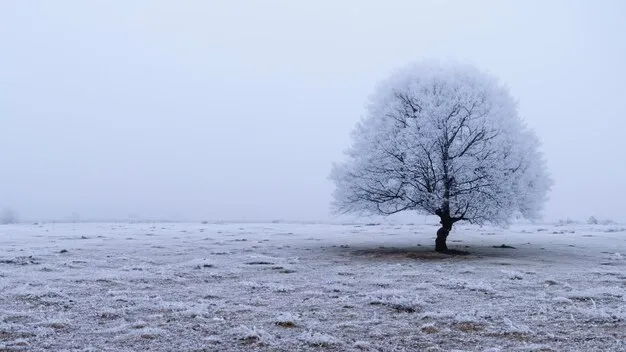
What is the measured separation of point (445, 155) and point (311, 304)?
673 inches

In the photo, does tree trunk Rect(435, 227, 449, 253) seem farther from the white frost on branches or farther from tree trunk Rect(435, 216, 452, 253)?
the white frost on branches

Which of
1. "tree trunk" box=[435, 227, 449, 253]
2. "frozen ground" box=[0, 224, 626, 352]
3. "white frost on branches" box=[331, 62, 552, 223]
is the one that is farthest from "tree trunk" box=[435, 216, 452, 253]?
"frozen ground" box=[0, 224, 626, 352]

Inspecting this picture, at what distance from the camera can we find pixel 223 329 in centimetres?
1244

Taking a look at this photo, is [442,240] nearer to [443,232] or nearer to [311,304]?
[443,232]

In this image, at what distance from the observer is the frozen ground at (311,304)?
37.4ft

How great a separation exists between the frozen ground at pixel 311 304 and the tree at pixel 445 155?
395cm

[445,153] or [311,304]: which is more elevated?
[445,153]

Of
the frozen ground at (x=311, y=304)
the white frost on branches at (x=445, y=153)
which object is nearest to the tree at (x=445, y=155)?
the white frost on branches at (x=445, y=153)

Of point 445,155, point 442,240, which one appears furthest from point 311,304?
point 442,240

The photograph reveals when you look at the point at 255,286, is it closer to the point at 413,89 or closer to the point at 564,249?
the point at 413,89

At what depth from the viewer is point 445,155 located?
97.3ft

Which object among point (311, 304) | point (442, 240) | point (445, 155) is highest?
point (445, 155)

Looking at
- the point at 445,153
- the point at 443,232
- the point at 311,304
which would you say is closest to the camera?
the point at 311,304

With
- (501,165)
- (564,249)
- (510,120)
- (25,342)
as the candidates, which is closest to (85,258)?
(25,342)
